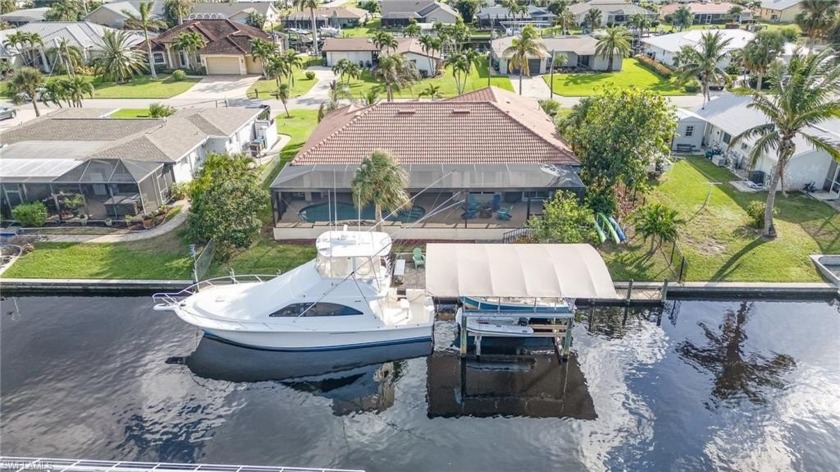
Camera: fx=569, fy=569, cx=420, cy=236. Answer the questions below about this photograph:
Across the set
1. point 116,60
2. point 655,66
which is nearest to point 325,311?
point 116,60

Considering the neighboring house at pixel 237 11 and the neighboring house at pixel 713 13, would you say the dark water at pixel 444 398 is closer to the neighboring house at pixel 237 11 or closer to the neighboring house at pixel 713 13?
the neighboring house at pixel 237 11

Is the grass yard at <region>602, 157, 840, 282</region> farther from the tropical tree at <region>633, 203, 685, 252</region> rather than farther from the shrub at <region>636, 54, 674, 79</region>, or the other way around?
the shrub at <region>636, 54, 674, 79</region>

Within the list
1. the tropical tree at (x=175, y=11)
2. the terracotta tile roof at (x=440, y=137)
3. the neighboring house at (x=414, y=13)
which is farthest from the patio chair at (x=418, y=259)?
the tropical tree at (x=175, y=11)

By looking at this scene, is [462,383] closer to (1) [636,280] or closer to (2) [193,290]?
(1) [636,280]

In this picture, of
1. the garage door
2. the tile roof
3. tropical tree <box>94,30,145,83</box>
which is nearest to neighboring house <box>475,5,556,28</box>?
the tile roof

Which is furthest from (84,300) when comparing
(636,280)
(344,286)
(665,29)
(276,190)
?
(665,29)

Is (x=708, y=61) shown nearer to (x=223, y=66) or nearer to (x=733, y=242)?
(x=733, y=242)
